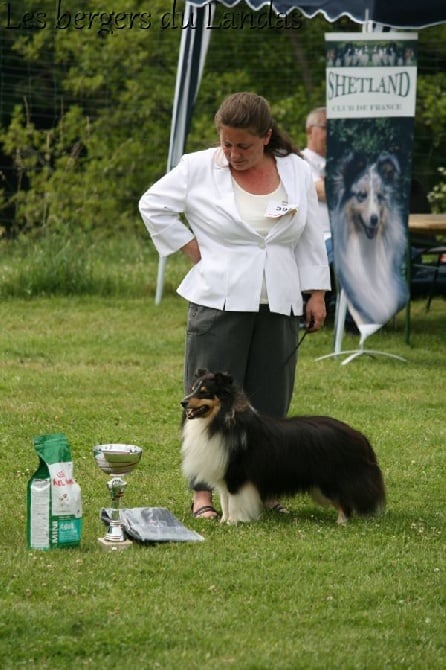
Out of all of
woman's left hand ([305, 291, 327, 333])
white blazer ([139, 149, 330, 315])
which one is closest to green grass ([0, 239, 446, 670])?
woman's left hand ([305, 291, 327, 333])

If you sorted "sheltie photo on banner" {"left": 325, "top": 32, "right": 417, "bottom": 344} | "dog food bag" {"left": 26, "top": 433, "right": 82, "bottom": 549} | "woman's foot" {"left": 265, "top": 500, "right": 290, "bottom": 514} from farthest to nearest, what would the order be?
1. "sheltie photo on banner" {"left": 325, "top": 32, "right": 417, "bottom": 344}
2. "woman's foot" {"left": 265, "top": 500, "right": 290, "bottom": 514}
3. "dog food bag" {"left": 26, "top": 433, "right": 82, "bottom": 549}

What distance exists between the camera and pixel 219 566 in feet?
16.4

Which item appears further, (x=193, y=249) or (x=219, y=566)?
(x=193, y=249)

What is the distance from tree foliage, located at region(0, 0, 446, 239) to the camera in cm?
1834

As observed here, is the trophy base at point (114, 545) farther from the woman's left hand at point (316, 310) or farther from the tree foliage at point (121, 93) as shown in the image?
the tree foliage at point (121, 93)

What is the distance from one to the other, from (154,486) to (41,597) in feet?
6.31

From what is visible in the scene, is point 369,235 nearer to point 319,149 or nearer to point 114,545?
point 319,149

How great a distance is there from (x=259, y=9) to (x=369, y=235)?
241 cm

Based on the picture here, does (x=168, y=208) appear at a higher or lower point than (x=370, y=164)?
lower

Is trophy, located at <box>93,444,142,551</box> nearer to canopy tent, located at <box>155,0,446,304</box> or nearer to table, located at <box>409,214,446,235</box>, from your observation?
table, located at <box>409,214,446,235</box>

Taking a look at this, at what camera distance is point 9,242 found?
14.8 meters

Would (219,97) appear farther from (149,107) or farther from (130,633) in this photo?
(130,633)

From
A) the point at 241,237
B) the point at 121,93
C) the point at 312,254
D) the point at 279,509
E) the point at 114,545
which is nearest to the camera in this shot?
the point at 114,545

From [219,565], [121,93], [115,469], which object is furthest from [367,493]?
[121,93]
